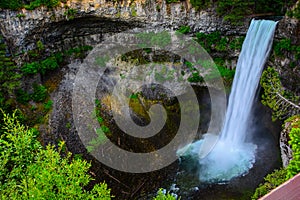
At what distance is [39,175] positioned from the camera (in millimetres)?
5660

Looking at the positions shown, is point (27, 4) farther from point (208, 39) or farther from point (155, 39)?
point (208, 39)

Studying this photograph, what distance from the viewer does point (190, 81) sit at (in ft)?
62.4

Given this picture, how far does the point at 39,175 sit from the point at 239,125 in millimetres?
14193

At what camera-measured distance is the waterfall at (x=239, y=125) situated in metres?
15.1

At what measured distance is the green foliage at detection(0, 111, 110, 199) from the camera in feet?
18.5

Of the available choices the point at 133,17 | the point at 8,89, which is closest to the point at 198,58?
the point at 133,17

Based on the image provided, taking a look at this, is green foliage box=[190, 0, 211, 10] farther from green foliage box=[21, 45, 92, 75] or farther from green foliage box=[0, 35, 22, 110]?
green foliage box=[0, 35, 22, 110]

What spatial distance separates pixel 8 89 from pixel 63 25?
562 cm

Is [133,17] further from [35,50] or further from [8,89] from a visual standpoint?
[8,89]

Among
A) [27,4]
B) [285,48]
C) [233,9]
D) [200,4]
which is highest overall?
[27,4]

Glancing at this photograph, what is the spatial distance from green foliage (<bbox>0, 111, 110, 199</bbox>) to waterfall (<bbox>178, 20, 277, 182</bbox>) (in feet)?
32.6

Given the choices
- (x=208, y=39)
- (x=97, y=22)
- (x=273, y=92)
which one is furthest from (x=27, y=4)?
(x=273, y=92)

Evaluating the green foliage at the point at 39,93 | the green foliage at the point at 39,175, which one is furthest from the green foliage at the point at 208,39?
the green foliage at the point at 39,175

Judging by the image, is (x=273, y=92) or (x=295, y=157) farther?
(x=273, y=92)
